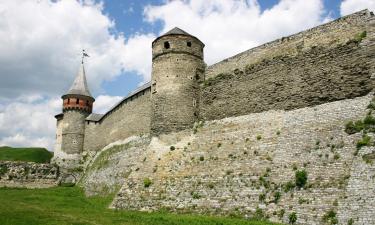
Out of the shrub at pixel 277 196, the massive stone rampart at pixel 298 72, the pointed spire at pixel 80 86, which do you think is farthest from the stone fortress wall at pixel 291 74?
the pointed spire at pixel 80 86

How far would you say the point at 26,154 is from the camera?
184 ft

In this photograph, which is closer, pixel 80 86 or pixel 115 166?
pixel 115 166

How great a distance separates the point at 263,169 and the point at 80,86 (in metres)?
39.6

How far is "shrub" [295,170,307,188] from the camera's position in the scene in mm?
17844

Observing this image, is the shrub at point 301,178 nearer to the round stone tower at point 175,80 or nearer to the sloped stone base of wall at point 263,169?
the sloped stone base of wall at point 263,169

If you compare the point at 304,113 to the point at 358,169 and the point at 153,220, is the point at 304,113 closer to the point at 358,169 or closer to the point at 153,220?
the point at 358,169

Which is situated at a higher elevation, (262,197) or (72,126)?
(72,126)

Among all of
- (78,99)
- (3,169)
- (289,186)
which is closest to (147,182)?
(289,186)

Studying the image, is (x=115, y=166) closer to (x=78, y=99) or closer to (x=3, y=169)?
(x=3, y=169)

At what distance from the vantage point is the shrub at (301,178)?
17.8 metres

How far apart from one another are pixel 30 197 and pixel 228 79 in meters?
17.5

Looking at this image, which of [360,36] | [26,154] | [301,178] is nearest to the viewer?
[301,178]

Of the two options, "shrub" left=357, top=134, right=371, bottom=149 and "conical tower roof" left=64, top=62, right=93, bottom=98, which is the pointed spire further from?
"shrub" left=357, top=134, right=371, bottom=149

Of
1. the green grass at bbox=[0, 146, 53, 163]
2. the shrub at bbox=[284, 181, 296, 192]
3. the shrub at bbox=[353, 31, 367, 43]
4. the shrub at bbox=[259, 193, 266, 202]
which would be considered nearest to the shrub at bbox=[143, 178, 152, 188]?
the shrub at bbox=[259, 193, 266, 202]
